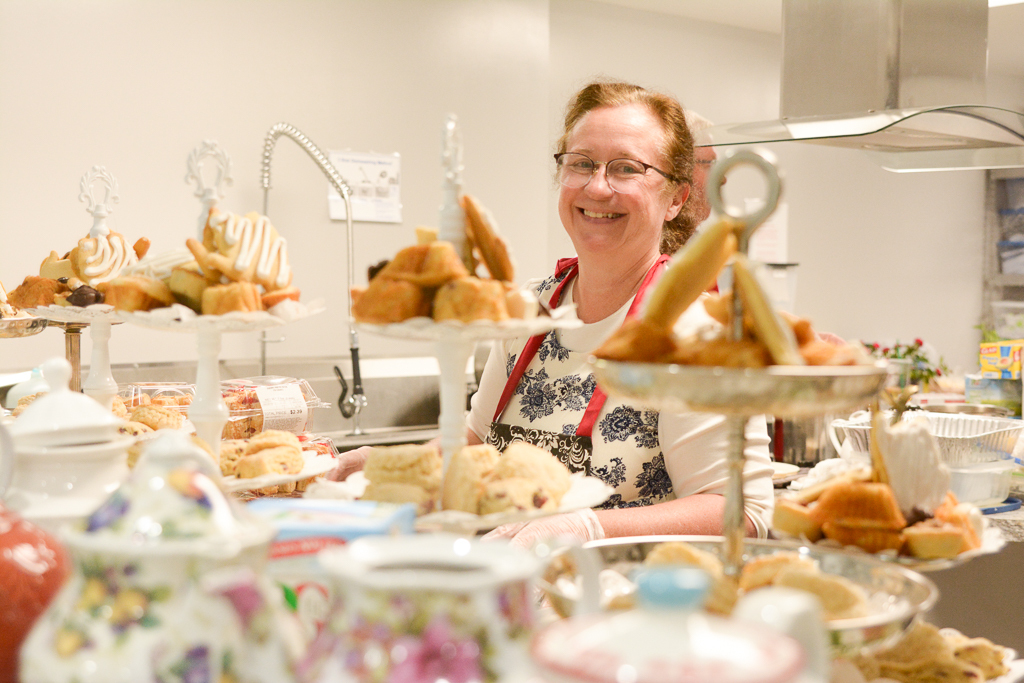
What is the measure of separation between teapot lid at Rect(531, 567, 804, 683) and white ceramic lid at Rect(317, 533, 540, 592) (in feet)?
0.24

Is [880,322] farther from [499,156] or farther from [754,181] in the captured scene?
[499,156]

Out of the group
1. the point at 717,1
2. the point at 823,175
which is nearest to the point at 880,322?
Answer: the point at 823,175

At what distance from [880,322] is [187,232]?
4342 mm

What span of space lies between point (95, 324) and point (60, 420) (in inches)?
16.8

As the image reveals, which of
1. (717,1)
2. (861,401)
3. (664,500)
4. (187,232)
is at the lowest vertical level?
(664,500)

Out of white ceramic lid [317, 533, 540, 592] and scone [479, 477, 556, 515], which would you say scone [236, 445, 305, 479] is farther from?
white ceramic lid [317, 533, 540, 592]

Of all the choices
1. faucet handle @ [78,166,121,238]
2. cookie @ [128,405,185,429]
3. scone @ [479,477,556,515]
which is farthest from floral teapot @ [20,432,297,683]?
faucet handle @ [78,166,121,238]

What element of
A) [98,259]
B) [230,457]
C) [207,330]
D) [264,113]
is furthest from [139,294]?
[264,113]

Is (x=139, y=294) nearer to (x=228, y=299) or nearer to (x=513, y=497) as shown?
(x=228, y=299)

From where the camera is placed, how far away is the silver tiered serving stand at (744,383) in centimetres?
61

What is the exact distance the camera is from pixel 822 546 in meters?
0.82

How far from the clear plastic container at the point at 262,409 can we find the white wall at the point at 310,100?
1635mm

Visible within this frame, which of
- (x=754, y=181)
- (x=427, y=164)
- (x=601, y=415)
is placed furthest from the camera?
(x=754, y=181)

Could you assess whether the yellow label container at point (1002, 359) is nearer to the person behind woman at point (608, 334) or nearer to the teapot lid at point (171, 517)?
the person behind woman at point (608, 334)
